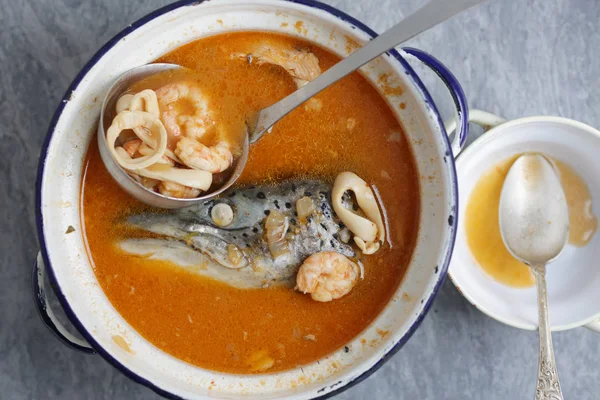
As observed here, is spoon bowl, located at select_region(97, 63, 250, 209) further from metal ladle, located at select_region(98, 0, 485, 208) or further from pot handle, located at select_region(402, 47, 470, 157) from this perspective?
pot handle, located at select_region(402, 47, 470, 157)

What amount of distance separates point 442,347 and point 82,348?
1.15 meters

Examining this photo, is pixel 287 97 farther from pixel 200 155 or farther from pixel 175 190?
pixel 175 190

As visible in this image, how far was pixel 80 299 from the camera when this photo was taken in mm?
1708

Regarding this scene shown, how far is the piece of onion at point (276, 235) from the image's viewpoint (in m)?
1.78

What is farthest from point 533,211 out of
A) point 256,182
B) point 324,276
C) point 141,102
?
point 141,102

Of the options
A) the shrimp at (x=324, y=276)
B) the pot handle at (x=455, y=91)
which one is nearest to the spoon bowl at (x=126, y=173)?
the shrimp at (x=324, y=276)

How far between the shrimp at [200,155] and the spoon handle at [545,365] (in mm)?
1085

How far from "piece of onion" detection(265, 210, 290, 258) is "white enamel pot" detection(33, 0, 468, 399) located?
34 cm

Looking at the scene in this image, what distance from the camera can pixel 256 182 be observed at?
179 cm

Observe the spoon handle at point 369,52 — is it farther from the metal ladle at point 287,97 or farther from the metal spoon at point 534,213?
the metal spoon at point 534,213

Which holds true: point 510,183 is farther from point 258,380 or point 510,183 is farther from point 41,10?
point 41,10

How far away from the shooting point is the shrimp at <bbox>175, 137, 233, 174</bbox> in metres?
1.63

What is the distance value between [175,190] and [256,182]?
0.83 feet

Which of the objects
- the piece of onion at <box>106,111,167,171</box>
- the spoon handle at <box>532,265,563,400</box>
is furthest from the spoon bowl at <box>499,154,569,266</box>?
the piece of onion at <box>106,111,167,171</box>
